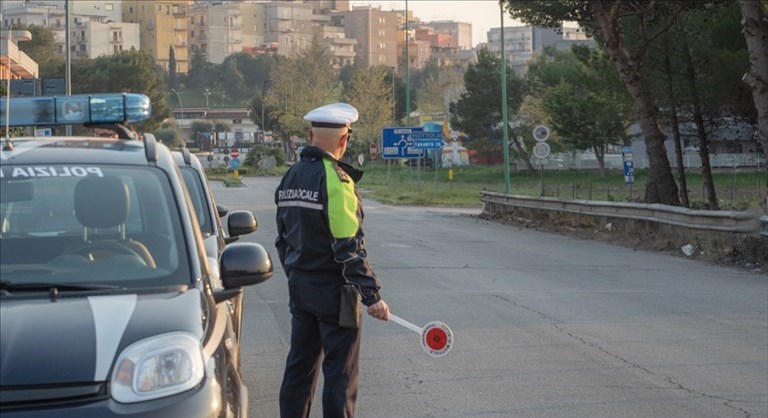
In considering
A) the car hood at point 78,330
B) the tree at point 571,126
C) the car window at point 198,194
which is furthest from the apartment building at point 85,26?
the car hood at point 78,330

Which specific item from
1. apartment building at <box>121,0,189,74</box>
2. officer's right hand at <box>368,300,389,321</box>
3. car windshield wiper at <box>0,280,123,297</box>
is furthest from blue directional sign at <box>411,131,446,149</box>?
apartment building at <box>121,0,189,74</box>

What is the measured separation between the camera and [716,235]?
19.0m

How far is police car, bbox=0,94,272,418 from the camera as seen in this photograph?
414 centimetres

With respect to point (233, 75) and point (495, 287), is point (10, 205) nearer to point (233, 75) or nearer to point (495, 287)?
point (495, 287)

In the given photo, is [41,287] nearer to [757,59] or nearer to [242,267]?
[242,267]

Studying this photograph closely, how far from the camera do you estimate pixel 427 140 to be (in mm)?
46000

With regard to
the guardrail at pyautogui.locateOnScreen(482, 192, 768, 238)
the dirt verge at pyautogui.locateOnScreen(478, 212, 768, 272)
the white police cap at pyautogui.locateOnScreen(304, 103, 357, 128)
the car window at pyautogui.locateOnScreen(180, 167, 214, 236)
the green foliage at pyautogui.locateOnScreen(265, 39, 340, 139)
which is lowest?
the dirt verge at pyautogui.locateOnScreen(478, 212, 768, 272)

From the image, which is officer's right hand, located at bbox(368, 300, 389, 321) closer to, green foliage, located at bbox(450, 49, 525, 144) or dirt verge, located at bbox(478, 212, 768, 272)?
dirt verge, located at bbox(478, 212, 768, 272)

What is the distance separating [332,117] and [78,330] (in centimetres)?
208

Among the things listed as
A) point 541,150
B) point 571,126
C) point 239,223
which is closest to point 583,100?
point 541,150

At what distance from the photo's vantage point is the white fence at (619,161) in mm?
75625

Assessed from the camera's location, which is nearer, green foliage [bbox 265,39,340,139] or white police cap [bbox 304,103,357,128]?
white police cap [bbox 304,103,357,128]

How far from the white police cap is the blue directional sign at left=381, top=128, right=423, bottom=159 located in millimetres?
41852

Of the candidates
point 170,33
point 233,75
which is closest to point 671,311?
point 233,75
